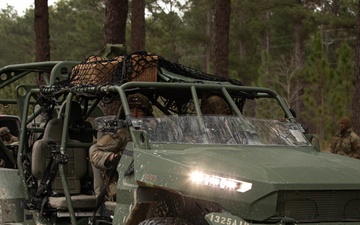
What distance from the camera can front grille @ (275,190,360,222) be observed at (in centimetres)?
545

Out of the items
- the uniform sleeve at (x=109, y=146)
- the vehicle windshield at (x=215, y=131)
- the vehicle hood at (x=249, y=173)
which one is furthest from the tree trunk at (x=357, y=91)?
the vehicle hood at (x=249, y=173)

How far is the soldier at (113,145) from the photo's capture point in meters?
7.04

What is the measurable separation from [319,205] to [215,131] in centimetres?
146

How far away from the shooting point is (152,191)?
6.24 m

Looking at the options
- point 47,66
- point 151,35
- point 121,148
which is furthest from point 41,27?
point 151,35

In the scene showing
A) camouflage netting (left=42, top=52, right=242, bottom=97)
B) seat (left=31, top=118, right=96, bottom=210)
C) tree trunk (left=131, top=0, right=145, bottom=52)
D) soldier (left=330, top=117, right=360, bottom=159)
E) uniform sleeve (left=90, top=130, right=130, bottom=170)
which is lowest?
soldier (left=330, top=117, right=360, bottom=159)

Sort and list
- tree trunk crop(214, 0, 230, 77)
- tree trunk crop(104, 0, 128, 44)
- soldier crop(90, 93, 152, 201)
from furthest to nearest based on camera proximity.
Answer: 1. tree trunk crop(214, 0, 230, 77)
2. tree trunk crop(104, 0, 128, 44)
3. soldier crop(90, 93, 152, 201)

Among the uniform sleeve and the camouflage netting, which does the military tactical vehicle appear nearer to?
the camouflage netting

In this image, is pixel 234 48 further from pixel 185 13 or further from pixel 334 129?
pixel 334 129

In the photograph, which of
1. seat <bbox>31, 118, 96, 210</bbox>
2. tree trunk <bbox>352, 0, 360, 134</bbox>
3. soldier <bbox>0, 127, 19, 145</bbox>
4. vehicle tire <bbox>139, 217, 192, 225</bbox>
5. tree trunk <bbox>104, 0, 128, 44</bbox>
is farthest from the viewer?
tree trunk <bbox>352, 0, 360, 134</bbox>

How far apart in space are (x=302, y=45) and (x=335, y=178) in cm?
4217

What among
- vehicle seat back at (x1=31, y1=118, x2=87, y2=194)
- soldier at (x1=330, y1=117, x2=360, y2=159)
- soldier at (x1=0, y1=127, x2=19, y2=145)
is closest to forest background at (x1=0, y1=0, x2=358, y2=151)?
soldier at (x1=330, y1=117, x2=360, y2=159)

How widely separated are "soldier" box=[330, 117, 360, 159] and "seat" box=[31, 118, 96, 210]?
23.3ft

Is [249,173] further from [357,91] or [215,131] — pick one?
[357,91]
